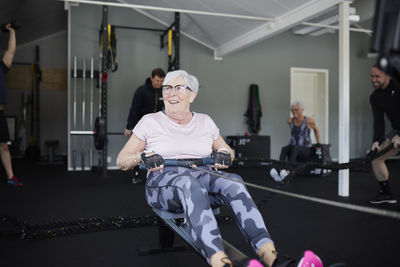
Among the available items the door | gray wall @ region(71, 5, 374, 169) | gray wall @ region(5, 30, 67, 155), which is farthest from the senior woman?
gray wall @ region(5, 30, 67, 155)

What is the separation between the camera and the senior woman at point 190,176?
1302 mm

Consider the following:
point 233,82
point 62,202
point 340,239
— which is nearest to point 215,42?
point 233,82

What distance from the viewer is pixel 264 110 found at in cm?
726

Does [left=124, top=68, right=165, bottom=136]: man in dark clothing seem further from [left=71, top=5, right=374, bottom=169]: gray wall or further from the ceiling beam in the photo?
[left=71, top=5, right=374, bottom=169]: gray wall

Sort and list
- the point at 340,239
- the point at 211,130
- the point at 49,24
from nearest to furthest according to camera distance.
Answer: the point at 211,130
the point at 340,239
the point at 49,24

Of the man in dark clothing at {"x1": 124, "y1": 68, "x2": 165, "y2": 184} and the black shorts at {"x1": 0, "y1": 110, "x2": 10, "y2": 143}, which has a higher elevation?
the man in dark clothing at {"x1": 124, "y1": 68, "x2": 165, "y2": 184}

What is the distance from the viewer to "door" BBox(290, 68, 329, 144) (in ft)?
25.0

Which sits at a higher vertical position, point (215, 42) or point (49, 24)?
point (49, 24)

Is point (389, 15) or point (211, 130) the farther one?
point (211, 130)

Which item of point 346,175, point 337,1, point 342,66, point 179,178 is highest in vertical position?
point 337,1

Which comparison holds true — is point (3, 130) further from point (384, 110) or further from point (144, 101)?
point (384, 110)

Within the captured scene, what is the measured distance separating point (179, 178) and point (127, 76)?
16.7 feet

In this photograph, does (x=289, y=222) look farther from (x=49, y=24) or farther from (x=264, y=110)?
(x=49, y=24)

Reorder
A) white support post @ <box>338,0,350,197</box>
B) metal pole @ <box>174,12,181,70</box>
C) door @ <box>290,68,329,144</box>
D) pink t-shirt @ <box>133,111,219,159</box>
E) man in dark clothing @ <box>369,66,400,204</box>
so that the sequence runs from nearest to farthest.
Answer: pink t-shirt @ <box>133,111,219,159</box> → man in dark clothing @ <box>369,66,400,204</box> → white support post @ <box>338,0,350,197</box> → metal pole @ <box>174,12,181,70</box> → door @ <box>290,68,329,144</box>
